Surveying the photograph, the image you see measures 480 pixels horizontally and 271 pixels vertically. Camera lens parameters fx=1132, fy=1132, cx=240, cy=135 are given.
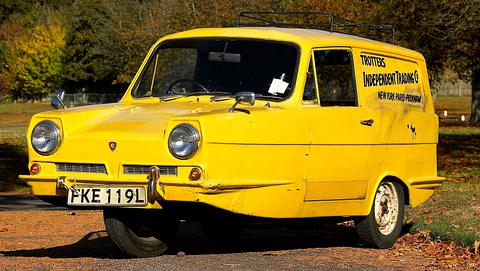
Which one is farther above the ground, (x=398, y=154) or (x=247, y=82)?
(x=247, y=82)

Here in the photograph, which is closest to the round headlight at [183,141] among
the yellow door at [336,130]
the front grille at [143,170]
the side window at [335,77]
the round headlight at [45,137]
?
the front grille at [143,170]

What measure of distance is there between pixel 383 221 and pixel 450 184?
8.23m

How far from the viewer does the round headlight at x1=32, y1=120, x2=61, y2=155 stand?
9.25 meters

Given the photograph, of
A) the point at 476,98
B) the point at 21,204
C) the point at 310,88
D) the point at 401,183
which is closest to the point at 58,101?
the point at 310,88

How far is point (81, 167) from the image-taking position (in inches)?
358

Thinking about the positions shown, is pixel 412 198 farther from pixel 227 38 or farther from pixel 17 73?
pixel 17 73

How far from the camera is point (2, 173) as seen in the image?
27047 mm

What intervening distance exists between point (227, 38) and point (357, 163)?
5.49 feet

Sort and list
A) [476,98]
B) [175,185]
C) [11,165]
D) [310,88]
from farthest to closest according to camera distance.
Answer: [476,98]
[11,165]
[310,88]
[175,185]

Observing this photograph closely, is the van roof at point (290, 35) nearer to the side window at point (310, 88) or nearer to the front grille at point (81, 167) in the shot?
the side window at point (310, 88)

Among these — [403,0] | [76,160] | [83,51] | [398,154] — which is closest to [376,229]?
[398,154]

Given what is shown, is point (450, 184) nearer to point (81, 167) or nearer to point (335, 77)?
point (335, 77)

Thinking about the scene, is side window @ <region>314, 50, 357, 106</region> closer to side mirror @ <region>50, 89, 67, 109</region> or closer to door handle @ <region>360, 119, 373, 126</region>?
door handle @ <region>360, 119, 373, 126</region>

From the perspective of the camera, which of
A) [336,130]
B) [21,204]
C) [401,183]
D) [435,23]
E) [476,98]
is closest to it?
[336,130]
